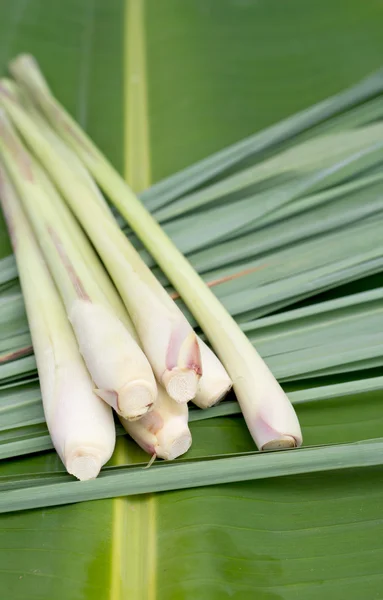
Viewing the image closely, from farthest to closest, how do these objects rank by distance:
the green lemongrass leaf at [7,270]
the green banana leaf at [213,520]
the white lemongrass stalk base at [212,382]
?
1. the green lemongrass leaf at [7,270]
2. the white lemongrass stalk base at [212,382]
3. the green banana leaf at [213,520]

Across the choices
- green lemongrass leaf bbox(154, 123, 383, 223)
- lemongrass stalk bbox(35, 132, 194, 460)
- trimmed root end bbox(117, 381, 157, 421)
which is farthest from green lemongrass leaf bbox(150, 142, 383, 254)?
trimmed root end bbox(117, 381, 157, 421)

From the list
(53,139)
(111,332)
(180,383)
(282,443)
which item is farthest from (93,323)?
(53,139)

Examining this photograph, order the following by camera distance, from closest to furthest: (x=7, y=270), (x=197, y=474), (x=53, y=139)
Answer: (x=197, y=474) → (x=7, y=270) → (x=53, y=139)

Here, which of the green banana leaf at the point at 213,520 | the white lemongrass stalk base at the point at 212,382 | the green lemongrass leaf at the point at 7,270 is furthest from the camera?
the green lemongrass leaf at the point at 7,270

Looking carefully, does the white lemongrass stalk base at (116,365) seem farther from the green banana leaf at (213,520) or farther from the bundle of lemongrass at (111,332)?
the green banana leaf at (213,520)

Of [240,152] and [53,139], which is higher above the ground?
[53,139]

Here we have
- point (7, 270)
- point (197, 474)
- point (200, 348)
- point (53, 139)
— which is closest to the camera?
point (197, 474)

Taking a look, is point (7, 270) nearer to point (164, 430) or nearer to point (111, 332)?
point (111, 332)

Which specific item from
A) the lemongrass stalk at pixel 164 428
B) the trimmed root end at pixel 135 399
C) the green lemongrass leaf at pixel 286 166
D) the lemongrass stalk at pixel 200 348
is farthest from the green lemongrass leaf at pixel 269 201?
the trimmed root end at pixel 135 399

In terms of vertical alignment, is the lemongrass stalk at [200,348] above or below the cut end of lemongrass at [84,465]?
above
